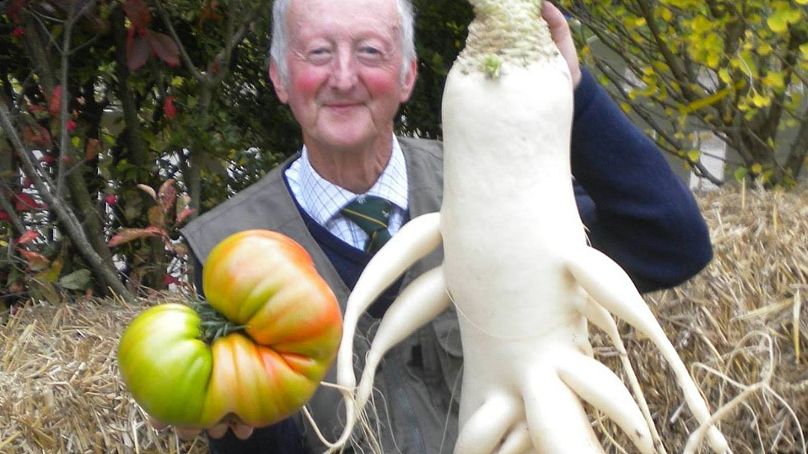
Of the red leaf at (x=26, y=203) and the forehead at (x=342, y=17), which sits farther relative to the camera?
the red leaf at (x=26, y=203)

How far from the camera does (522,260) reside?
117 cm

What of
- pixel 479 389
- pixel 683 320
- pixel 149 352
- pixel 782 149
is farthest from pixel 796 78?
pixel 149 352

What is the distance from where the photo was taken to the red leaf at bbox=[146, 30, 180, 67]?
2.32m

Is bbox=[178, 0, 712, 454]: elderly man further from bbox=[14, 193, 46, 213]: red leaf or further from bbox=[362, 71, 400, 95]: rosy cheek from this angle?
bbox=[14, 193, 46, 213]: red leaf

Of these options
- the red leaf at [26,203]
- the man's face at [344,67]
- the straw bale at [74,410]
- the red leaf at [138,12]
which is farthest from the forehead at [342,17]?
the red leaf at [26,203]

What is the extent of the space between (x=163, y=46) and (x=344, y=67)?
104 centimetres

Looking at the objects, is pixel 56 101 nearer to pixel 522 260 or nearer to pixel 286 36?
pixel 286 36

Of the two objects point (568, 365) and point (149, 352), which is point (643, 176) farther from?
point (149, 352)

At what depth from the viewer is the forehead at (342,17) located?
1394mm

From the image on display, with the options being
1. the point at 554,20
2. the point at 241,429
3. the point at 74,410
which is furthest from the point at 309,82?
the point at 74,410

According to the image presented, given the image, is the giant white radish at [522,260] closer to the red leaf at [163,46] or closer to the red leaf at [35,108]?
the red leaf at [163,46]

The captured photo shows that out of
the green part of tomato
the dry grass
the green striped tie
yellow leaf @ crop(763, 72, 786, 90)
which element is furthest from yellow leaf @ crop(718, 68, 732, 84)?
the green part of tomato

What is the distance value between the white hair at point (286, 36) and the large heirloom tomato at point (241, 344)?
0.42 meters

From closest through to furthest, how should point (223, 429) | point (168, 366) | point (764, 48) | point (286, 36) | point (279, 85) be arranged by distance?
point (168, 366), point (223, 429), point (286, 36), point (279, 85), point (764, 48)
